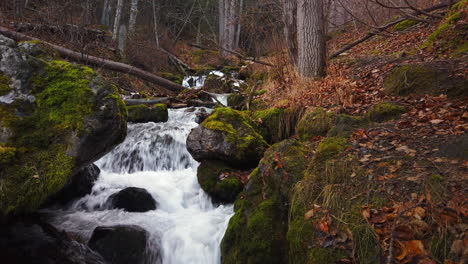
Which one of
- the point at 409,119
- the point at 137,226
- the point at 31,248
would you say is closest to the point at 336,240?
the point at 409,119

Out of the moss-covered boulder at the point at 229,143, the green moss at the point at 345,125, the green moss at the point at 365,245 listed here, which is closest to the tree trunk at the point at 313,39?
the moss-covered boulder at the point at 229,143

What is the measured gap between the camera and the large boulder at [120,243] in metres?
3.77

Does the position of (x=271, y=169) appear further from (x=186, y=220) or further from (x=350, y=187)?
(x=186, y=220)

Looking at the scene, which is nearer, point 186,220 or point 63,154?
point 63,154

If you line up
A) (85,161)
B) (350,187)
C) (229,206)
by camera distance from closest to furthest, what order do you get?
(350,187) → (85,161) → (229,206)

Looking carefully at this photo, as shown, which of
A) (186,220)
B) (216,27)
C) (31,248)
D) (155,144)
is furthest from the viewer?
(216,27)

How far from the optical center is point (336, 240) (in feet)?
8.07

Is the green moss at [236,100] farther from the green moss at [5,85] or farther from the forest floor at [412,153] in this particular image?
the green moss at [5,85]

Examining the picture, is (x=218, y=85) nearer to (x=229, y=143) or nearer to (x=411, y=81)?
(x=229, y=143)

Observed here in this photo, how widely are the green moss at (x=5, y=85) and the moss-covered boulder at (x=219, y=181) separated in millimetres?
3375

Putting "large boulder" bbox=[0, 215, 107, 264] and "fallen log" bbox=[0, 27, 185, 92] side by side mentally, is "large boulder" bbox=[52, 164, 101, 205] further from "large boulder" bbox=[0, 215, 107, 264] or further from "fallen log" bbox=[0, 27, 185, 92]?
"fallen log" bbox=[0, 27, 185, 92]

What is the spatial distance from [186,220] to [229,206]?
794mm

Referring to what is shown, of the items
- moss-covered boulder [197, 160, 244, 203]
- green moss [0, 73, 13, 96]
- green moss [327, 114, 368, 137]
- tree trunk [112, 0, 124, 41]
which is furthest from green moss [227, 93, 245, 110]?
tree trunk [112, 0, 124, 41]

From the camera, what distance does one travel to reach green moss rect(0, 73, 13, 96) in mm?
4066
